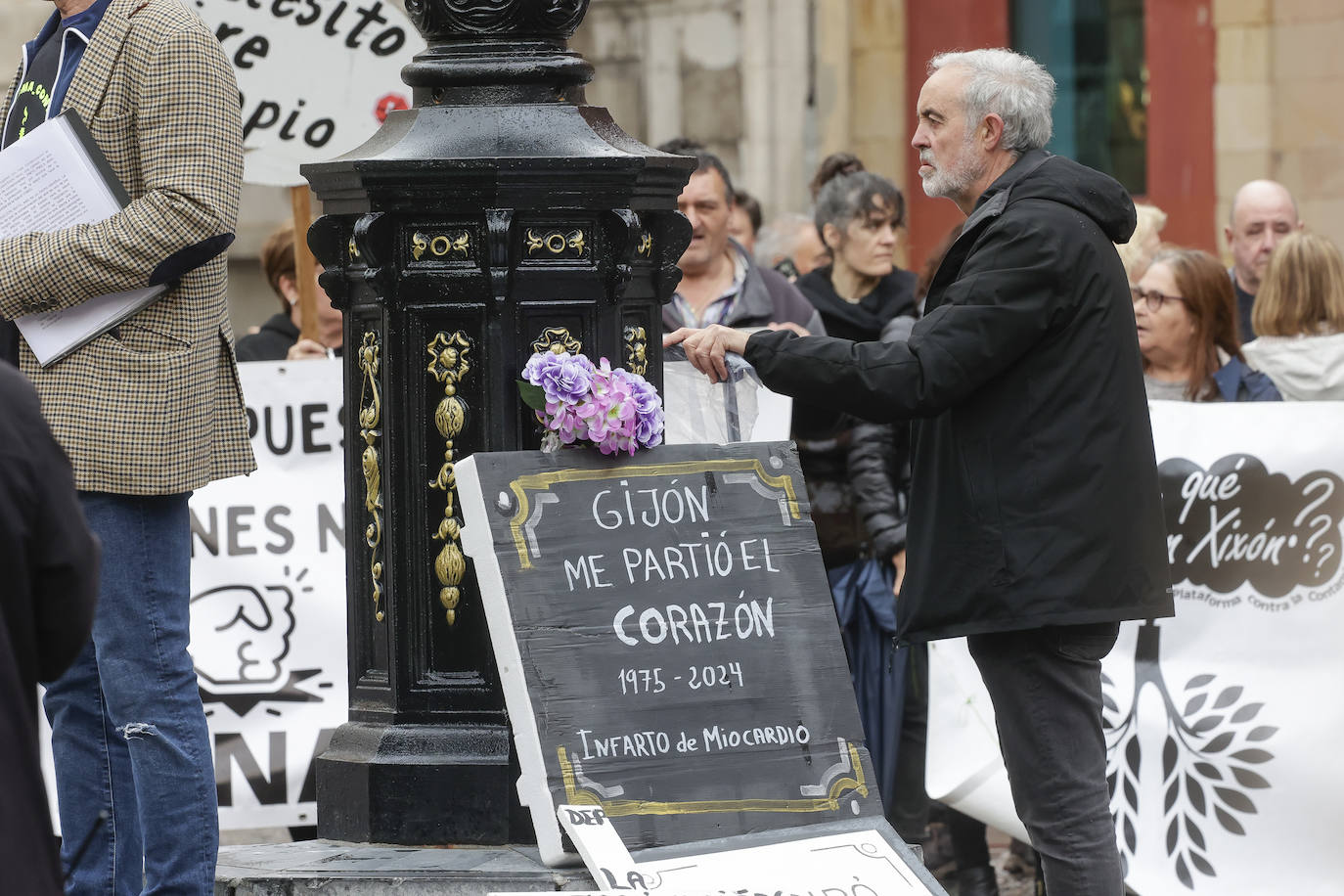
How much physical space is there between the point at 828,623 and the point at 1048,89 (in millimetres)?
1274

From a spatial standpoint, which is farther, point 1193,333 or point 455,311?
point 1193,333

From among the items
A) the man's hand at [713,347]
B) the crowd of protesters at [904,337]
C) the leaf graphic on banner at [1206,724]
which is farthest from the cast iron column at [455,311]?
the leaf graphic on banner at [1206,724]

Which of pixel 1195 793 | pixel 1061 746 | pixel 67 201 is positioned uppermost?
pixel 67 201

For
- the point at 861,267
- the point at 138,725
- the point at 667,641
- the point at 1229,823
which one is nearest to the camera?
the point at 138,725

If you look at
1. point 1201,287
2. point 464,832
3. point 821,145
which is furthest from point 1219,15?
point 464,832

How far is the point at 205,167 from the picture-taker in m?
4.63

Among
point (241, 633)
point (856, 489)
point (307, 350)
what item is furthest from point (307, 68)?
point (856, 489)

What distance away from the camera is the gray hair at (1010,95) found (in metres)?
4.90

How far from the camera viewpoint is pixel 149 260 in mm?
4531

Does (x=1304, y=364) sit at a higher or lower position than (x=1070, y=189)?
lower

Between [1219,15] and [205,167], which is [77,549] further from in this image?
[1219,15]

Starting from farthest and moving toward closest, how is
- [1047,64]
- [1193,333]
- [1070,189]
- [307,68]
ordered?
[1047,64]
[307,68]
[1193,333]
[1070,189]

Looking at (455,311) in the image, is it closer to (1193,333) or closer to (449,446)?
(449,446)

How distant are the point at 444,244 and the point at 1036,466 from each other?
135 centimetres
